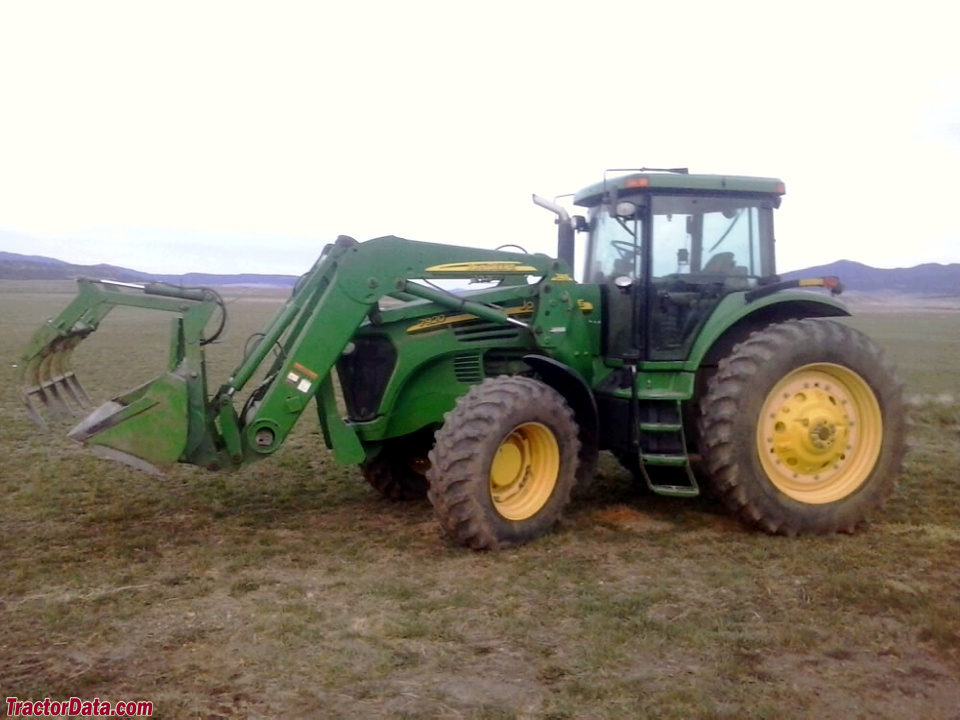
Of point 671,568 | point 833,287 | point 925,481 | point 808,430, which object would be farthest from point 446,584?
point 925,481

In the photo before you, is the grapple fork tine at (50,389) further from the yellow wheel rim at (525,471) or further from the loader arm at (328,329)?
the yellow wheel rim at (525,471)

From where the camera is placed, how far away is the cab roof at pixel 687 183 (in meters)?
6.79

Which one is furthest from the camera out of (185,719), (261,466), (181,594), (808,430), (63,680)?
(261,466)

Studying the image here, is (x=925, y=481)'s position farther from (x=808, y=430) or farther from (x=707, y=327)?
(x=707, y=327)

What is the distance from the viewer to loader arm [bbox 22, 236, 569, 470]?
5859 millimetres

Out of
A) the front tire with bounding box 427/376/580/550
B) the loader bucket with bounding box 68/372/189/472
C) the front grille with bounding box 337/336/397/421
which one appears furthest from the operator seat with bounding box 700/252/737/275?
the loader bucket with bounding box 68/372/189/472

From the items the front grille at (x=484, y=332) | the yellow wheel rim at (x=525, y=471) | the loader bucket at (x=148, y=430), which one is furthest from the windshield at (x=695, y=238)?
the loader bucket at (x=148, y=430)

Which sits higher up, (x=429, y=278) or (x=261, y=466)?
(x=429, y=278)

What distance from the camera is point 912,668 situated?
4.31m

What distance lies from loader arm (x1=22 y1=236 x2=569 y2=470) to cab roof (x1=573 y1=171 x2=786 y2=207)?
4.41ft

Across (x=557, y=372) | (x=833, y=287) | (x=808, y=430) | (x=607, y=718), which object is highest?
(x=833, y=287)

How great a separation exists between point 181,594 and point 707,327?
3891mm

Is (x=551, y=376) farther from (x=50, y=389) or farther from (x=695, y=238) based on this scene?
(x=50, y=389)

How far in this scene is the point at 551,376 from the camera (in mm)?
6766
